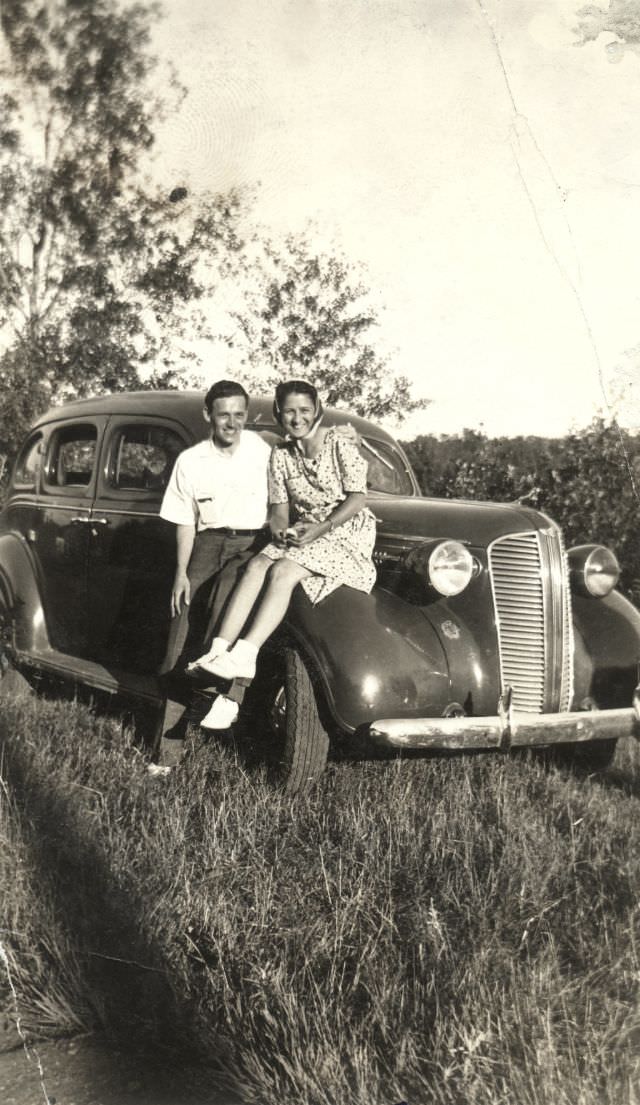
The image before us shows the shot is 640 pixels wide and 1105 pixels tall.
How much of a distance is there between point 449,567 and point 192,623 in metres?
1.12

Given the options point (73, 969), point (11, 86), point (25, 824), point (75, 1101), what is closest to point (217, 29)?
point (11, 86)

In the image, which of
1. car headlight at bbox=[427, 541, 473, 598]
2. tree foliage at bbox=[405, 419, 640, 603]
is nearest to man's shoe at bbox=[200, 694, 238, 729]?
car headlight at bbox=[427, 541, 473, 598]

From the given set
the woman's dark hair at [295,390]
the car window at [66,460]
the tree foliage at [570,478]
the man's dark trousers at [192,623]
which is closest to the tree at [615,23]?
the woman's dark hair at [295,390]

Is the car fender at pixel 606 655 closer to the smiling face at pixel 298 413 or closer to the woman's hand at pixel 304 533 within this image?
the woman's hand at pixel 304 533

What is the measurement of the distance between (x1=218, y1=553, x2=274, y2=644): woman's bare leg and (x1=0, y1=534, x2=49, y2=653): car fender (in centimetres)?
215

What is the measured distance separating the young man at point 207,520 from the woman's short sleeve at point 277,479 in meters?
0.13

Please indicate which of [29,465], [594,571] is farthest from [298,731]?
[29,465]

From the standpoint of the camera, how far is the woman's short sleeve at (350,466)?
159 inches

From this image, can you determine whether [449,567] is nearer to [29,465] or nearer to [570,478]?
[29,465]

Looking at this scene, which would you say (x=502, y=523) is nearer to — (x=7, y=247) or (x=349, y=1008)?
(x=349, y=1008)

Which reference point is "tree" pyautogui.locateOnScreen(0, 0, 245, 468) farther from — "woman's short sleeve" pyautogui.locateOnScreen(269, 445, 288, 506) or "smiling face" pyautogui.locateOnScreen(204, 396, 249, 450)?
"woman's short sleeve" pyautogui.locateOnScreen(269, 445, 288, 506)

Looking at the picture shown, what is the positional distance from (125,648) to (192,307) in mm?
3037

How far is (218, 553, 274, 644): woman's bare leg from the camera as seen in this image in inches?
148

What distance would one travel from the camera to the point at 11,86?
17.7 feet
